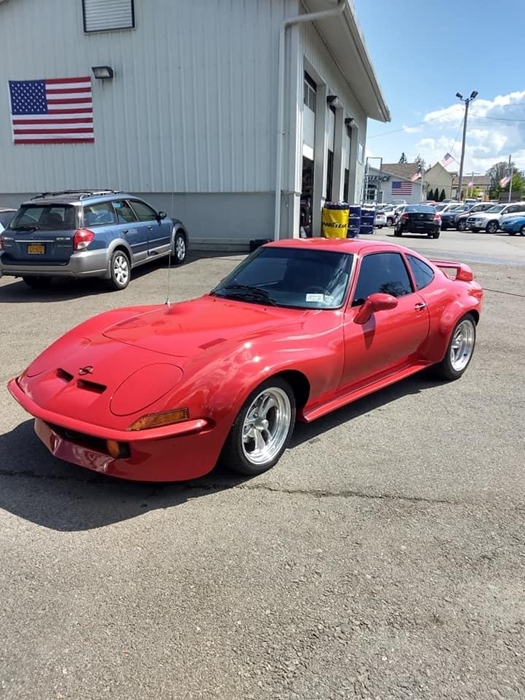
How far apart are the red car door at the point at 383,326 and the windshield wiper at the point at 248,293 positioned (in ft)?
Answer: 2.11

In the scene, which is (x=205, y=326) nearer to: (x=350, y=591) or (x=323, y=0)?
(x=350, y=591)

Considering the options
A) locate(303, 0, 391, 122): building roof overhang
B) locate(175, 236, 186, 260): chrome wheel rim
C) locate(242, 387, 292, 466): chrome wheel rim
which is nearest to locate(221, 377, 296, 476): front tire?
locate(242, 387, 292, 466): chrome wheel rim

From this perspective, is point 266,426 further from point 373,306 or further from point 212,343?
point 373,306

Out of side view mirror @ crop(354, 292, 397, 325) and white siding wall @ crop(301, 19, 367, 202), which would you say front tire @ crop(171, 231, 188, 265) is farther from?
side view mirror @ crop(354, 292, 397, 325)

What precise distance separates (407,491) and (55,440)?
2.11 meters

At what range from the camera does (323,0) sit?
42.3ft

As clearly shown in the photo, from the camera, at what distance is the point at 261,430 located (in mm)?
3461

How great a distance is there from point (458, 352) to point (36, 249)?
266 inches

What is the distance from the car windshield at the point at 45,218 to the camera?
8.77m

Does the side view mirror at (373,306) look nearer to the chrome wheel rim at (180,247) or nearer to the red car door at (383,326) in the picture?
the red car door at (383,326)

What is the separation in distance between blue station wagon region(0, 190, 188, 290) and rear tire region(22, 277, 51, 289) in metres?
0.02

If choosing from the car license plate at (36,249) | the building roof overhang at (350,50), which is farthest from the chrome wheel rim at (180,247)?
the building roof overhang at (350,50)

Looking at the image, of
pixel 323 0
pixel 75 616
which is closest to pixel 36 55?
pixel 323 0

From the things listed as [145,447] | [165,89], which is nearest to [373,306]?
[145,447]
